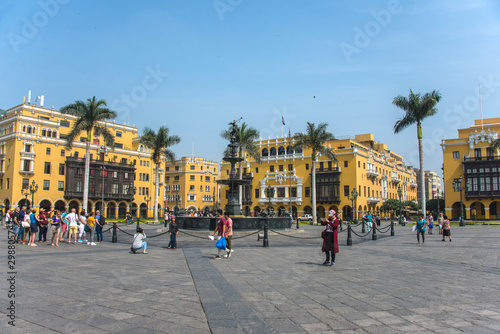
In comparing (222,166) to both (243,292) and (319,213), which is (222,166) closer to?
(319,213)

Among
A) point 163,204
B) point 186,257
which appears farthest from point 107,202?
point 186,257

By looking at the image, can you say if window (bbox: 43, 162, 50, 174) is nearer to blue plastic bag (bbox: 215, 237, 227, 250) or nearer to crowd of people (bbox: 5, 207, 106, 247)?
crowd of people (bbox: 5, 207, 106, 247)

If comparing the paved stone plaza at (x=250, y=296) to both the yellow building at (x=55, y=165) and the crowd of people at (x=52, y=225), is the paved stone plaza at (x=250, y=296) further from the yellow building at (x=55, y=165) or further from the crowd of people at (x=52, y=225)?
the yellow building at (x=55, y=165)

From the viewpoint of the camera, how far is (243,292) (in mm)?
7598

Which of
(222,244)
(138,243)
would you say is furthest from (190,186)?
(222,244)

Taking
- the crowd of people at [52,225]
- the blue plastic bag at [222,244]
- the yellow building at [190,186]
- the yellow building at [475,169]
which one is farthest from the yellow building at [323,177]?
the blue plastic bag at [222,244]

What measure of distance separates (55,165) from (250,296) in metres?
57.4

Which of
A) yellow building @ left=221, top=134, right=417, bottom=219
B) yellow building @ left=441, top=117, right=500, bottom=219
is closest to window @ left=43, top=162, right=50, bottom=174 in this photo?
yellow building @ left=221, top=134, right=417, bottom=219

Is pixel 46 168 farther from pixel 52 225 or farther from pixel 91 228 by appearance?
pixel 91 228

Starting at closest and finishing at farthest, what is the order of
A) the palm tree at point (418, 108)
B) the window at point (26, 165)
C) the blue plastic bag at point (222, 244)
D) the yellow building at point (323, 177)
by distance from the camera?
the blue plastic bag at point (222, 244) < the palm tree at point (418, 108) < the window at point (26, 165) < the yellow building at point (323, 177)

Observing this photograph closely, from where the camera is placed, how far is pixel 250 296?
23.8ft

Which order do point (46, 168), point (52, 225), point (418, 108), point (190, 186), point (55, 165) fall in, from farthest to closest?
point (190, 186) < point (55, 165) < point (46, 168) < point (418, 108) < point (52, 225)

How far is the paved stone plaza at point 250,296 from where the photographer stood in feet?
17.9

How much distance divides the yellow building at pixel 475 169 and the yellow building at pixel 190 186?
162 feet
